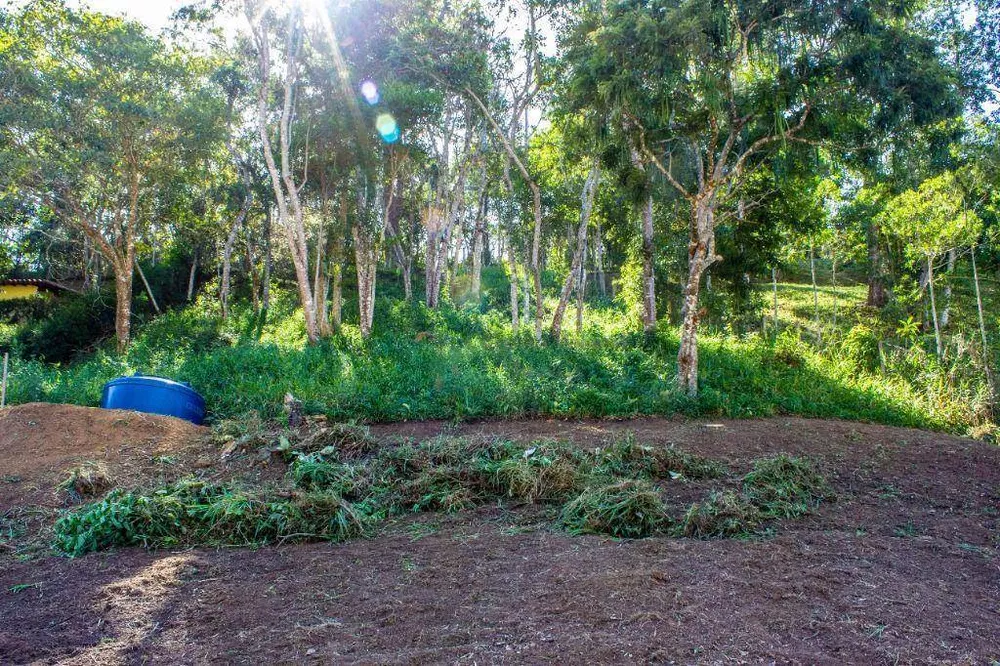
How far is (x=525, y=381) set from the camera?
28.9 feet

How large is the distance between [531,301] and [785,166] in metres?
16.0

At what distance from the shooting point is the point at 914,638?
258 cm

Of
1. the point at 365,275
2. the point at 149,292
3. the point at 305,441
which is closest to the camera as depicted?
the point at 305,441

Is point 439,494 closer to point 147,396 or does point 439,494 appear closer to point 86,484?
point 86,484

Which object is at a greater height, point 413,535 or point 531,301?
point 531,301

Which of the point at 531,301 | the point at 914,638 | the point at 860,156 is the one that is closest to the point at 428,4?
the point at 860,156

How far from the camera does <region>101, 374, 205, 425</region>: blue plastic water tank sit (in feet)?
26.8

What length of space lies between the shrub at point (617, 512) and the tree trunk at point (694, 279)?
4.68 m

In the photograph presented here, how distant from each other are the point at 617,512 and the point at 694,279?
206 inches

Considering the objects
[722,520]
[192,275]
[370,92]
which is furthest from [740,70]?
[192,275]

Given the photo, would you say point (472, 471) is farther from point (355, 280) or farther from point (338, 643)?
point (355, 280)

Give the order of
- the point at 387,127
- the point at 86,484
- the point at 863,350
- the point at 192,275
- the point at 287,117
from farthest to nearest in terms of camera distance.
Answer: the point at 192,275, the point at 387,127, the point at 287,117, the point at 863,350, the point at 86,484

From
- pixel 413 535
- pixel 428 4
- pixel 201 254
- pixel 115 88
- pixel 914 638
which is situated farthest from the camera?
pixel 201 254

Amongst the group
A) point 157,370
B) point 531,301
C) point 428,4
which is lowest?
point 157,370
